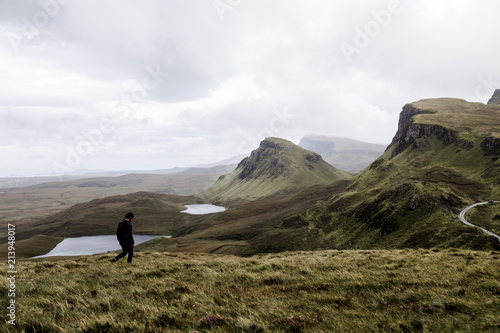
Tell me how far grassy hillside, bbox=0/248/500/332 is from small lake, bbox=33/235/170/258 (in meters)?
153

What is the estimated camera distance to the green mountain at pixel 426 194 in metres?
71.2

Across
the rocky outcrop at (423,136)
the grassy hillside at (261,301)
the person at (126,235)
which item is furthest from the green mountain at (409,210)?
the person at (126,235)

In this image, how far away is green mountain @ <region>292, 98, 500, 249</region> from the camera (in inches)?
2803

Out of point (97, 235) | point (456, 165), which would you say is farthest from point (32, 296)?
point (97, 235)

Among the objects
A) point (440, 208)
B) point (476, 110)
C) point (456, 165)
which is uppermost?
point (476, 110)

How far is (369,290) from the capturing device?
11.7m

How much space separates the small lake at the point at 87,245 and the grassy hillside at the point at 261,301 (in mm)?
153158

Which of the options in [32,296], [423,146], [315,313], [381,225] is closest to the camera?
[315,313]

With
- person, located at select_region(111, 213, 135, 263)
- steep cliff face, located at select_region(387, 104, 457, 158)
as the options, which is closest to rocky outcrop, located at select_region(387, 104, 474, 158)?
steep cliff face, located at select_region(387, 104, 457, 158)

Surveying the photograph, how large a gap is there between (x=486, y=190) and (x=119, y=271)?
11741 cm

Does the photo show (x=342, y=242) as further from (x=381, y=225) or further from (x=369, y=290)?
(x=369, y=290)

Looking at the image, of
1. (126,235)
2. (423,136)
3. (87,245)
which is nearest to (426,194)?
(423,136)

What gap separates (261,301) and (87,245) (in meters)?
192

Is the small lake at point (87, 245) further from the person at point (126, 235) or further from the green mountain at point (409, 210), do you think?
the person at point (126, 235)
